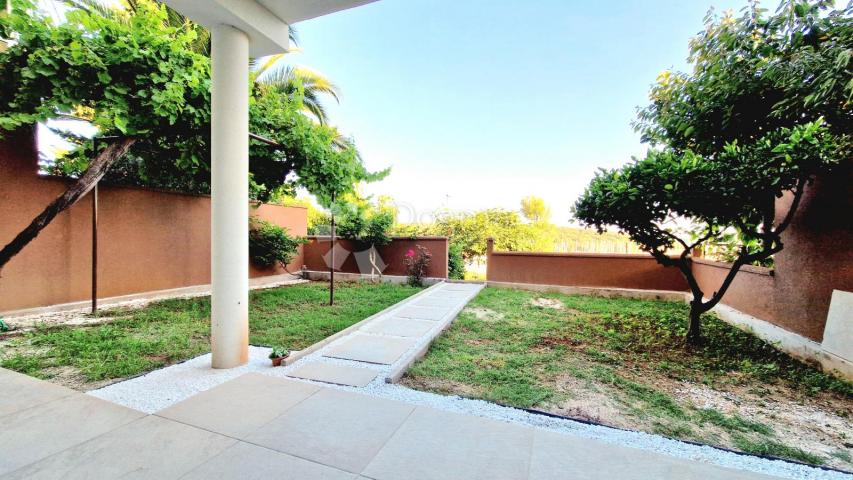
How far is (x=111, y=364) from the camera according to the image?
9.54 ft

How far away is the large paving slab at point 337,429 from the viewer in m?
1.71

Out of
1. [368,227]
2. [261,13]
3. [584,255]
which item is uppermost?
[261,13]

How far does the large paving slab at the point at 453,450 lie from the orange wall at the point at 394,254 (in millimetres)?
6403

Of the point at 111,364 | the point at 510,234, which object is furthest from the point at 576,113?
the point at 111,364

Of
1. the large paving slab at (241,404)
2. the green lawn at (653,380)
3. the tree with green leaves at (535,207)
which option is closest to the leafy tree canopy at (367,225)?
the green lawn at (653,380)

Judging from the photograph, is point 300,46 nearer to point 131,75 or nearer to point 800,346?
point 131,75

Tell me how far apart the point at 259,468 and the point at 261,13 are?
3375mm

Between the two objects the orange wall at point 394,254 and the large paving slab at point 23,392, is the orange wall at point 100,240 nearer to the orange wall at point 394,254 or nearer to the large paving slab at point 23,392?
the orange wall at point 394,254

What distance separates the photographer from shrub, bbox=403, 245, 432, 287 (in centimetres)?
816

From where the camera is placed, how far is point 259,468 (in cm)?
159

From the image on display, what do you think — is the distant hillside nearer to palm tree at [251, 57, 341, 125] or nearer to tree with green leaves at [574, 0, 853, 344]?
tree with green leaves at [574, 0, 853, 344]

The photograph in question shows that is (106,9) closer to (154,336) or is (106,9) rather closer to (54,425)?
(154,336)

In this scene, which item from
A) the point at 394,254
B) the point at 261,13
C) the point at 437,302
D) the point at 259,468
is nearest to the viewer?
the point at 259,468

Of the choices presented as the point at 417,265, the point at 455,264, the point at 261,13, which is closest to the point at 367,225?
the point at 417,265
